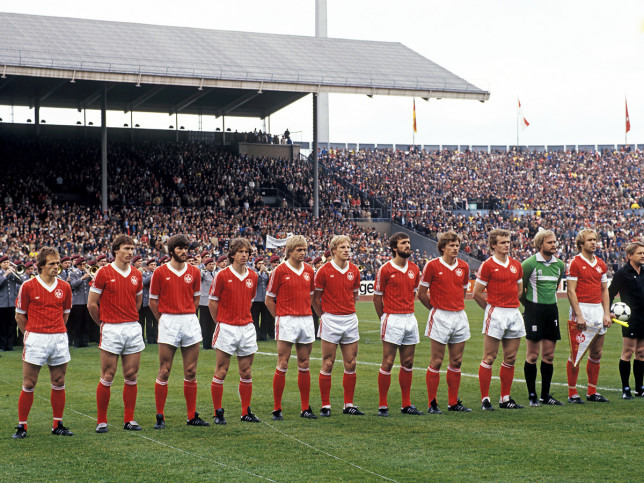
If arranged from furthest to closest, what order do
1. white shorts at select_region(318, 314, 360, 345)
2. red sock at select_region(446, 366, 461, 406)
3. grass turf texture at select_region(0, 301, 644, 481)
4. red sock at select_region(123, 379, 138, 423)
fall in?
red sock at select_region(446, 366, 461, 406)
white shorts at select_region(318, 314, 360, 345)
red sock at select_region(123, 379, 138, 423)
grass turf texture at select_region(0, 301, 644, 481)

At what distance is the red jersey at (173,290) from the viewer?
907 centimetres

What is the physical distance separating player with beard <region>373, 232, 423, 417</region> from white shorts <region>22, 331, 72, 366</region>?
347 cm

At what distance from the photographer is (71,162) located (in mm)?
39969

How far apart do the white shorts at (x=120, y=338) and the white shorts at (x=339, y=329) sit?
211cm

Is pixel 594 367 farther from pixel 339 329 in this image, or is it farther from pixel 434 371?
pixel 339 329

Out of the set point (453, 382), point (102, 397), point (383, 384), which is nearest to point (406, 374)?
point (383, 384)

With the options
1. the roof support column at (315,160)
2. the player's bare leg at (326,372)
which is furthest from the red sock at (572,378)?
the roof support column at (315,160)

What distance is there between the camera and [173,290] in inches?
357

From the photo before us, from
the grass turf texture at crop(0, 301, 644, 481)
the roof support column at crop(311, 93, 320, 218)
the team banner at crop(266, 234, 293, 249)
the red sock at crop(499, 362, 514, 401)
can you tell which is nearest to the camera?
the grass turf texture at crop(0, 301, 644, 481)

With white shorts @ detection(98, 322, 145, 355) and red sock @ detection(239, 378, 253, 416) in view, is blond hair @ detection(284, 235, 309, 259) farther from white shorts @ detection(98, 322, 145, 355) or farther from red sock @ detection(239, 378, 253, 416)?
white shorts @ detection(98, 322, 145, 355)

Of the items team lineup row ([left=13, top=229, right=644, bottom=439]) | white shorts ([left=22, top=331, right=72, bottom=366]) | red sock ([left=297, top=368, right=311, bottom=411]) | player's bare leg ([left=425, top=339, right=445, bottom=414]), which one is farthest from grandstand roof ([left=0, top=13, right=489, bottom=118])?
player's bare leg ([left=425, top=339, right=445, bottom=414])

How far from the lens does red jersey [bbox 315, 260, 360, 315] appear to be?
9773mm

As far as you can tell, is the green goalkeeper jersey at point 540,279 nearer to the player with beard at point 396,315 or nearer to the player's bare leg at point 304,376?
the player with beard at point 396,315

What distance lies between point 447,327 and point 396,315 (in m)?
0.61
